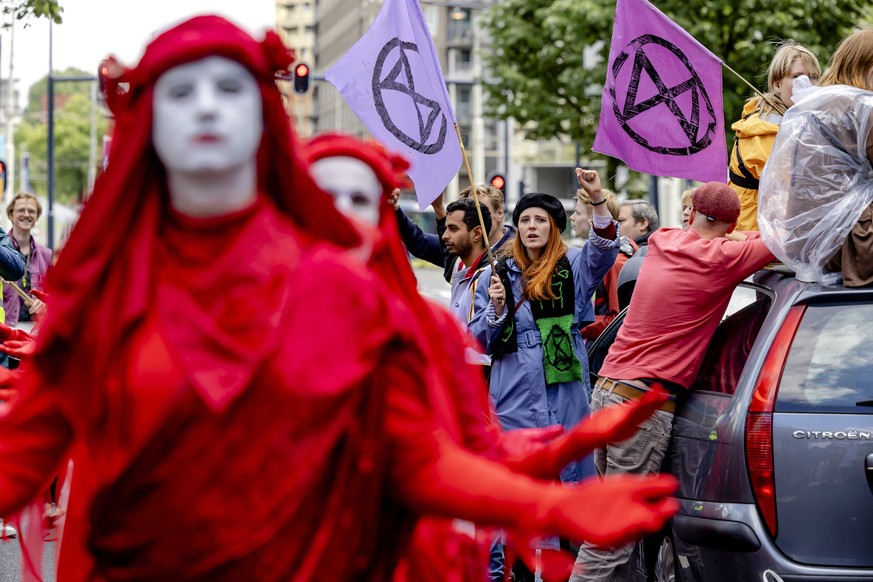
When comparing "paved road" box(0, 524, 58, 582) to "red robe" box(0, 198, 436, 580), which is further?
"paved road" box(0, 524, 58, 582)

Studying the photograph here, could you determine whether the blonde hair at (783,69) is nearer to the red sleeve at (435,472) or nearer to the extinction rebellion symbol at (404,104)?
the extinction rebellion symbol at (404,104)

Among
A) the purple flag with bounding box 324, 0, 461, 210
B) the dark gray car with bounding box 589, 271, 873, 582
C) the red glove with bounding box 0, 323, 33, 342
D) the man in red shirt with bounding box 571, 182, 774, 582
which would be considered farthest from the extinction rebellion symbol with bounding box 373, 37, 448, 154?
the red glove with bounding box 0, 323, 33, 342

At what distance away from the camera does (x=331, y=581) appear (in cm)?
270

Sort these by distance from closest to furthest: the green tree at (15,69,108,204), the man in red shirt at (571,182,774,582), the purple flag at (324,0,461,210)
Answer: the man in red shirt at (571,182,774,582), the purple flag at (324,0,461,210), the green tree at (15,69,108,204)

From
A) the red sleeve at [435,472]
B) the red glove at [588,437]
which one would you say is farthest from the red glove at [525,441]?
the red sleeve at [435,472]

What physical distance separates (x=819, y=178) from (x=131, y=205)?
10.0 feet

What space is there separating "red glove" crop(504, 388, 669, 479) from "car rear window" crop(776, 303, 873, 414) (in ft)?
6.61

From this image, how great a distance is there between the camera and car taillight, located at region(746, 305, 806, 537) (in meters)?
4.64

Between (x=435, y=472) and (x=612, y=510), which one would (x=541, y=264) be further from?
(x=612, y=510)

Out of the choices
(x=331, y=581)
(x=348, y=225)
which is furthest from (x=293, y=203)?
(x=331, y=581)

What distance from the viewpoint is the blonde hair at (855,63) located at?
5289mm

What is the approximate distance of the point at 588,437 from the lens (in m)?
2.66

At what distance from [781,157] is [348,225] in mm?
2757

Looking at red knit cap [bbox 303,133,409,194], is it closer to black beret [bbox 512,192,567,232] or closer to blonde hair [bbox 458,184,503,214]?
black beret [bbox 512,192,567,232]
